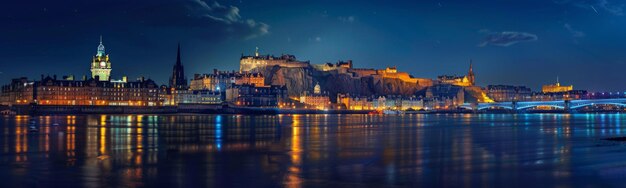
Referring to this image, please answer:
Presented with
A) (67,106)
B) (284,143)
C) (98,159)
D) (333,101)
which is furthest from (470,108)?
(98,159)

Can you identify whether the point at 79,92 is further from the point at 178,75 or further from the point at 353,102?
the point at 353,102

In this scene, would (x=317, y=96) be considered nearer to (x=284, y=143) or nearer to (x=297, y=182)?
(x=284, y=143)

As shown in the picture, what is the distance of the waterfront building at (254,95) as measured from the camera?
135m

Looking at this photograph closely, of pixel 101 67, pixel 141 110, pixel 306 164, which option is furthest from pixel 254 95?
pixel 306 164

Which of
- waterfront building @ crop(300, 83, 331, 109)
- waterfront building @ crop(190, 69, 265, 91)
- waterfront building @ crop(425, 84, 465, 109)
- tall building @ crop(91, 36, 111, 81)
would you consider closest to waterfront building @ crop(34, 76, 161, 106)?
waterfront building @ crop(190, 69, 265, 91)

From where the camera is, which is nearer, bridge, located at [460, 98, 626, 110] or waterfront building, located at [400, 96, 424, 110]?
bridge, located at [460, 98, 626, 110]

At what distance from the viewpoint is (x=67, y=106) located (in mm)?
115562

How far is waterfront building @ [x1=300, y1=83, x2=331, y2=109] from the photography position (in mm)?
150000

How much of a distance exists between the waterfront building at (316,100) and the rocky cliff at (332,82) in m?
4.35

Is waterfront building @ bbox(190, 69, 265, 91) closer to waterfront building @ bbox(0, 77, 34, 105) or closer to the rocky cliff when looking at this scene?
the rocky cliff

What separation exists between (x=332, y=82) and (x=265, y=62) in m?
17.9

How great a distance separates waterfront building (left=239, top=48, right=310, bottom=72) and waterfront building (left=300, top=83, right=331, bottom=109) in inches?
549

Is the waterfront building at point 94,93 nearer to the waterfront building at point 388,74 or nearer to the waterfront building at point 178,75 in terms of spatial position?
the waterfront building at point 178,75

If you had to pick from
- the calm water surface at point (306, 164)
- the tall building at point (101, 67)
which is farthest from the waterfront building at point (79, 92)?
the calm water surface at point (306, 164)
